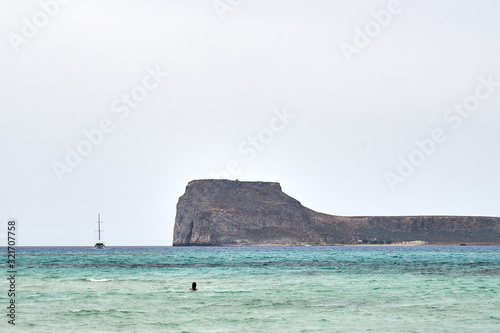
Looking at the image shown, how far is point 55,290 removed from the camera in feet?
178

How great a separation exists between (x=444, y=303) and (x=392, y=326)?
10527 millimetres

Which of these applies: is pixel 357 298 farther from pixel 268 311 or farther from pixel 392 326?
pixel 392 326

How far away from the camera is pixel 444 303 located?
4331 cm

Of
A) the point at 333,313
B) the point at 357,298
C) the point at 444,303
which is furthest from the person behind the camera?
the point at 357,298

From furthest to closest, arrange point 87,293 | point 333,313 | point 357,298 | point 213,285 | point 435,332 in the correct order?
1. point 213,285
2. point 87,293
3. point 357,298
4. point 333,313
5. point 435,332

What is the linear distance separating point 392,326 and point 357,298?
1301 centimetres

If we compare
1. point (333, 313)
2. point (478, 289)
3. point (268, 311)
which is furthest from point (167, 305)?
point (478, 289)

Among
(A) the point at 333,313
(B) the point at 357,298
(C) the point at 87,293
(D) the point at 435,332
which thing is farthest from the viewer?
(C) the point at 87,293

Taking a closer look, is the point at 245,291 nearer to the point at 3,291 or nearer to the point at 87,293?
the point at 87,293

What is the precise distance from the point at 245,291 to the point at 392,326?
2013 centimetres

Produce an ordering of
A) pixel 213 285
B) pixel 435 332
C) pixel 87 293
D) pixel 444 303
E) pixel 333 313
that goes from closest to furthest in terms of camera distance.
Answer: pixel 435 332 < pixel 333 313 < pixel 444 303 < pixel 87 293 < pixel 213 285

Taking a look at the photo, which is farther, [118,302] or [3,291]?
[3,291]

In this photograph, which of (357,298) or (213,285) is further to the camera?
(213,285)

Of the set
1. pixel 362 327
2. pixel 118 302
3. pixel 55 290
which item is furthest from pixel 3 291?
pixel 362 327
